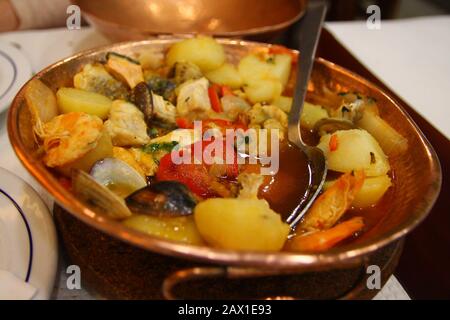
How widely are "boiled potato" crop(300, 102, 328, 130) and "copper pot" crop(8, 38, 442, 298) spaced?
0.15 metres

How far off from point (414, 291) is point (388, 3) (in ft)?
8.89

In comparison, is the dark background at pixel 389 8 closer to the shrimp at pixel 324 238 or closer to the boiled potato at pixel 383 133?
the boiled potato at pixel 383 133

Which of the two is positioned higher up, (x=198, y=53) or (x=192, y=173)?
(x=198, y=53)

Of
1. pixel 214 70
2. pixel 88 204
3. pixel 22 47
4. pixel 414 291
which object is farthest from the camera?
pixel 22 47

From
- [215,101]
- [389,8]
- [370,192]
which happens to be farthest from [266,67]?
[389,8]

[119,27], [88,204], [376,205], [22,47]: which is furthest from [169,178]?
[22,47]

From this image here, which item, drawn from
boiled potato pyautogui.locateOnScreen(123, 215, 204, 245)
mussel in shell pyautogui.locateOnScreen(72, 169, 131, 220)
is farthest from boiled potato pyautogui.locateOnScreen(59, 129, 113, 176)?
boiled potato pyautogui.locateOnScreen(123, 215, 204, 245)

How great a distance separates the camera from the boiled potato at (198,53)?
5.16 feet

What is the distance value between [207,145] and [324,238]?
1.48ft

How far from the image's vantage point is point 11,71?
64.6 inches

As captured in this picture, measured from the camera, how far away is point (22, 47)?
193 centimetres

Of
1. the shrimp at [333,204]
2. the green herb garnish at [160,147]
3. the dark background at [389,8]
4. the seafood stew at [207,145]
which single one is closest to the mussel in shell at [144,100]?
the seafood stew at [207,145]

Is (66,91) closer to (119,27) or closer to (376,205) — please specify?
(119,27)

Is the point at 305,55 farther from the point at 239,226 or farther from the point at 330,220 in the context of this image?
the point at 239,226
